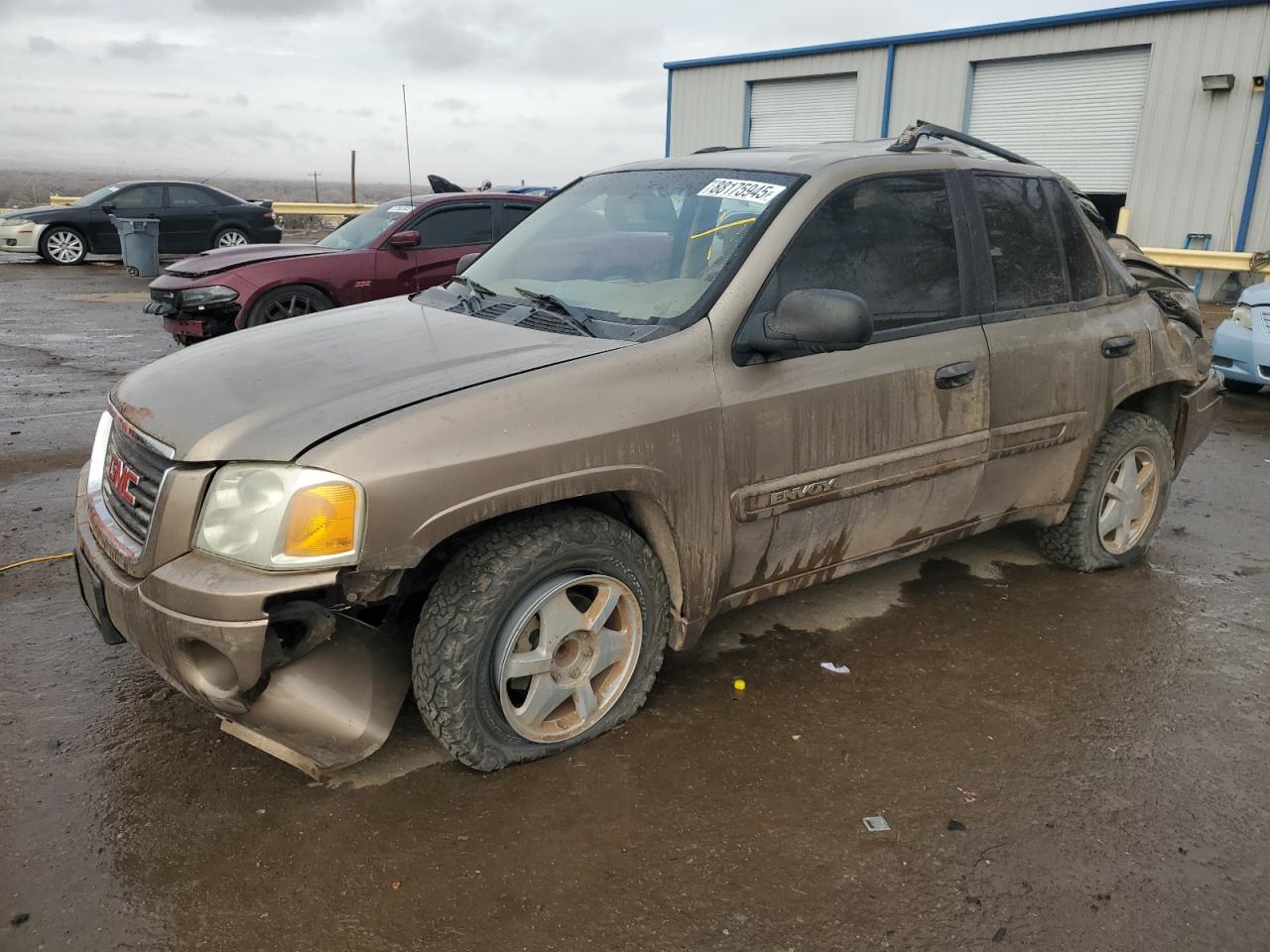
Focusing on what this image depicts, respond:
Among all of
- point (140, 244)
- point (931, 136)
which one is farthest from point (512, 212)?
point (140, 244)

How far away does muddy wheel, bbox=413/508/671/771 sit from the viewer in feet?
8.84

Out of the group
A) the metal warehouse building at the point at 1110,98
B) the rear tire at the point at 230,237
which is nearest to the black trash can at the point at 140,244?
the rear tire at the point at 230,237

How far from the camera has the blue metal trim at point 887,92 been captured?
758 inches

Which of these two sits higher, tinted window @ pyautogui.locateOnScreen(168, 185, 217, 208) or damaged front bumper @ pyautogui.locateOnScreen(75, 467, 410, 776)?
tinted window @ pyautogui.locateOnScreen(168, 185, 217, 208)

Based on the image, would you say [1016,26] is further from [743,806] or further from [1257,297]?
[743,806]

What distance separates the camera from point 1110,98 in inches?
664

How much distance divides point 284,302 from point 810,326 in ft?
23.8

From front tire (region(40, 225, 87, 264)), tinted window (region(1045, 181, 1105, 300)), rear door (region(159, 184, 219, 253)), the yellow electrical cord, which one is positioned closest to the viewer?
tinted window (region(1045, 181, 1105, 300))

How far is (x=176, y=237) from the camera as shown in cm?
1850

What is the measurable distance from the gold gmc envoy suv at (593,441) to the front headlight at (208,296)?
18.1 ft

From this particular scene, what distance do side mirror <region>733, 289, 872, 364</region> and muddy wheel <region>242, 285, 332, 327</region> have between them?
684 cm

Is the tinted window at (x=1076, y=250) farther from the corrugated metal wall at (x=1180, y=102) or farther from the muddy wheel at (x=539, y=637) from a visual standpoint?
the corrugated metal wall at (x=1180, y=102)

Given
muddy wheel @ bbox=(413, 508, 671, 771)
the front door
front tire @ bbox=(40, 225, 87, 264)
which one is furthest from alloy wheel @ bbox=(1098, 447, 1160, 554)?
front tire @ bbox=(40, 225, 87, 264)

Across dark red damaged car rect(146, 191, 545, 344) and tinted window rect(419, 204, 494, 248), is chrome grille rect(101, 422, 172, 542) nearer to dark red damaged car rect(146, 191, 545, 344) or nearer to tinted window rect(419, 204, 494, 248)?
dark red damaged car rect(146, 191, 545, 344)
